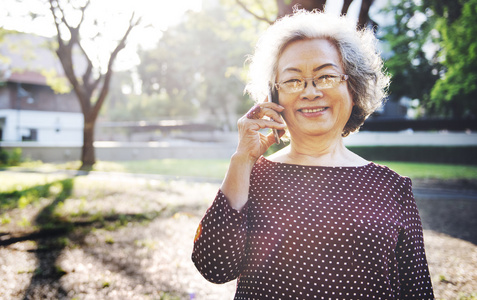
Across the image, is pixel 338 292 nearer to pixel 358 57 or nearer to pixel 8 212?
pixel 358 57

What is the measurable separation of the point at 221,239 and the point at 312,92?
80 centimetres

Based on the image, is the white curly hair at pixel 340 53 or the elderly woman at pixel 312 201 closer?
the elderly woman at pixel 312 201

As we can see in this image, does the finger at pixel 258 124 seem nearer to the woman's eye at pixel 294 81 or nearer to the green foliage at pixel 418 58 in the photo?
the woman's eye at pixel 294 81

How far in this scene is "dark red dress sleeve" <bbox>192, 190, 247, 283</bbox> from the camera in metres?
1.45

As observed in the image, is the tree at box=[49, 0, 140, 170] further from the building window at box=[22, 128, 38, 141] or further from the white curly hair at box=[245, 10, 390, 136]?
the building window at box=[22, 128, 38, 141]

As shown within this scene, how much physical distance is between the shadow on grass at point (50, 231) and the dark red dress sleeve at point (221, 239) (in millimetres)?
2626

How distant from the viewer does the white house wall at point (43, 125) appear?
31.5 m

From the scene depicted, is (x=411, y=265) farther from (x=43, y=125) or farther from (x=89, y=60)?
(x=43, y=125)

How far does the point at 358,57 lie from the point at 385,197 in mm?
721

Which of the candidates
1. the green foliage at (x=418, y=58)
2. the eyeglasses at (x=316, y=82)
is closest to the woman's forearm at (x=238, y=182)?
the eyeglasses at (x=316, y=82)

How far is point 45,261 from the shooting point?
4.22m

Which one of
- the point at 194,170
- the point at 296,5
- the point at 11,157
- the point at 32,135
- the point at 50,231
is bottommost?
the point at 32,135

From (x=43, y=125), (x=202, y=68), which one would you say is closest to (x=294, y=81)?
(x=43, y=125)

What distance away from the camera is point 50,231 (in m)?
5.43
